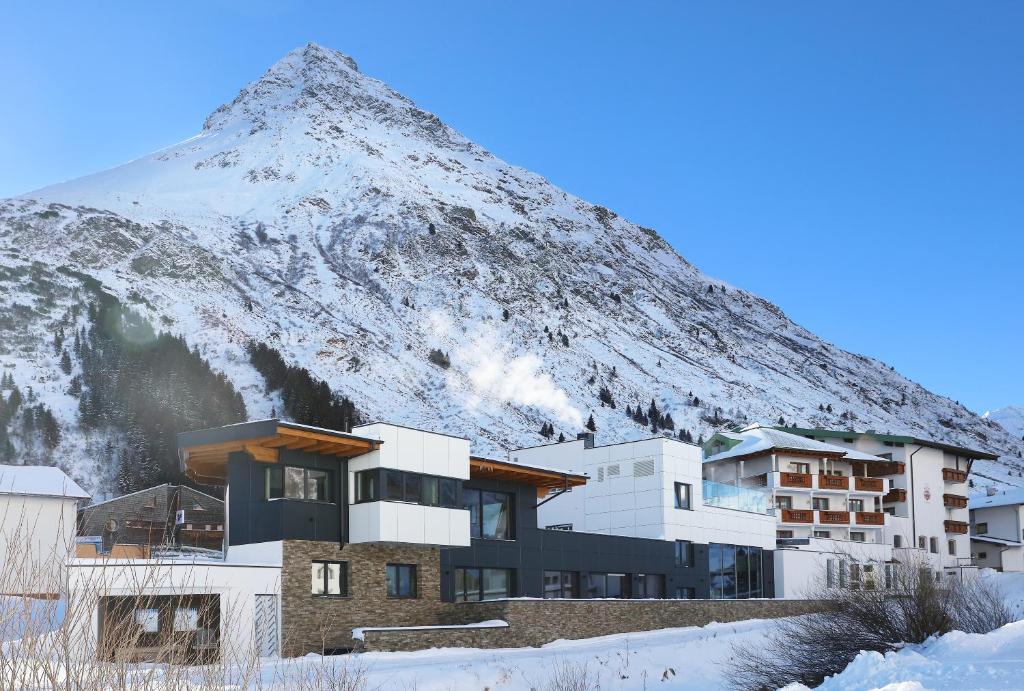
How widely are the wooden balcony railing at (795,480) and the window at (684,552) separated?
2483cm

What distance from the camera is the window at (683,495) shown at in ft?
177

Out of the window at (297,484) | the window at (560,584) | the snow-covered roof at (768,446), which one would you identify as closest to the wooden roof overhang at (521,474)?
the window at (560,584)

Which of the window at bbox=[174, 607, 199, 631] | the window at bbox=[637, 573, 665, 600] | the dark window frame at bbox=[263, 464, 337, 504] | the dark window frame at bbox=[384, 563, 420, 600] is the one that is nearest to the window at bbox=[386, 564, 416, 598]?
the dark window frame at bbox=[384, 563, 420, 600]

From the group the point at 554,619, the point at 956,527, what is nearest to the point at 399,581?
the point at 554,619

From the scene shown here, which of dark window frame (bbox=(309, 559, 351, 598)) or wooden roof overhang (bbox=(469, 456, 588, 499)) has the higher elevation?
wooden roof overhang (bbox=(469, 456, 588, 499))

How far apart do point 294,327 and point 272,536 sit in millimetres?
115973

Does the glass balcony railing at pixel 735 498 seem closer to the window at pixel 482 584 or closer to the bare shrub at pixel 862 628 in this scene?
the window at pixel 482 584

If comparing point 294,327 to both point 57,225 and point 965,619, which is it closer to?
point 57,225

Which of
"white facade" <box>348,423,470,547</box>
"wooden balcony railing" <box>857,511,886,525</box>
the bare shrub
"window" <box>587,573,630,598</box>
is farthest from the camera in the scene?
"wooden balcony railing" <box>857,511,886,525</box>

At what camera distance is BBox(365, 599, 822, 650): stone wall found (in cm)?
3716

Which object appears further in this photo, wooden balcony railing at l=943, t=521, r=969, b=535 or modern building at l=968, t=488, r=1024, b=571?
modern building at l=968, t=488, r=1024, b=571

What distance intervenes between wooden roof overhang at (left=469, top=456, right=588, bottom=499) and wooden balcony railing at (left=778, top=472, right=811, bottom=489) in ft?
106

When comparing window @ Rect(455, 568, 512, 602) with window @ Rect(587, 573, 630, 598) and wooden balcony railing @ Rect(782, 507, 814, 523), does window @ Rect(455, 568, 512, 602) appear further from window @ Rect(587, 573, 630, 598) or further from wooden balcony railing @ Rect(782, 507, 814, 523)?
wooden balcony railing @ Rect(782, 507, 814, 523)

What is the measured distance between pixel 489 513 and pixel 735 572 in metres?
17.5
